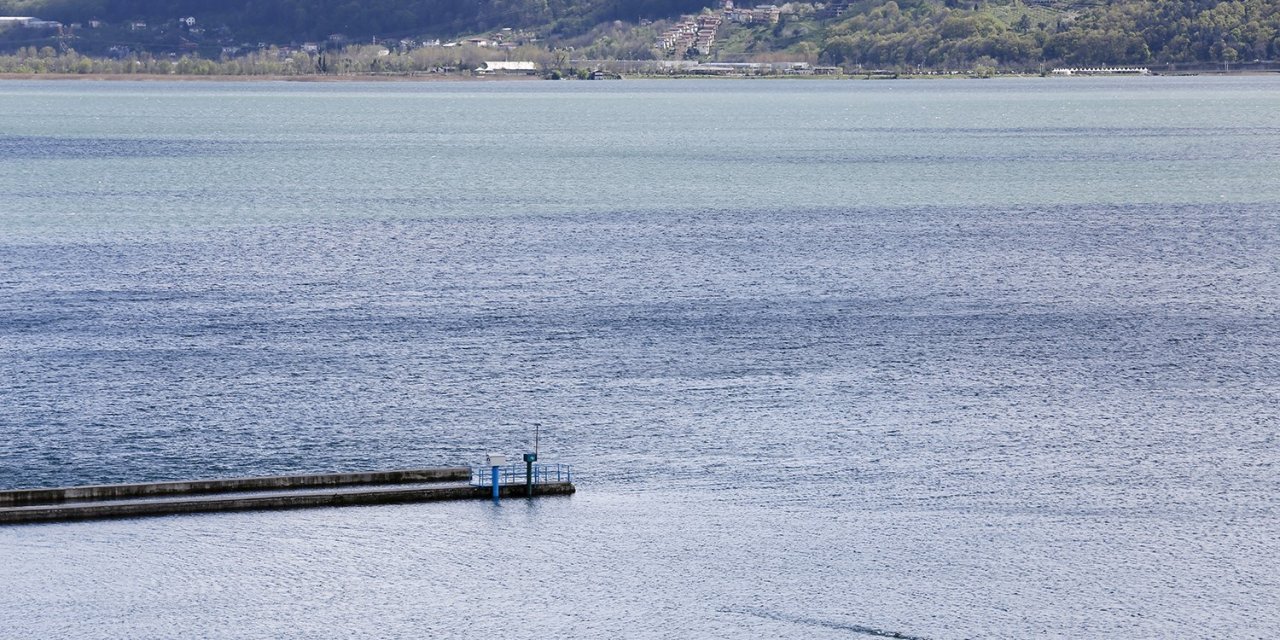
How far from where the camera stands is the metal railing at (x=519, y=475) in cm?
6050

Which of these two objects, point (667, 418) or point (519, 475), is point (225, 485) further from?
point (667, 418)

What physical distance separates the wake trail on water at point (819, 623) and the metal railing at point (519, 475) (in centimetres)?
1238

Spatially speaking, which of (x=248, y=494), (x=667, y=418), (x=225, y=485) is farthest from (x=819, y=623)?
(x=225, y=485)

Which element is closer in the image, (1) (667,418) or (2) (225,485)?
(2) (225,485)

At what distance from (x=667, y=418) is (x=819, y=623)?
21.2 m

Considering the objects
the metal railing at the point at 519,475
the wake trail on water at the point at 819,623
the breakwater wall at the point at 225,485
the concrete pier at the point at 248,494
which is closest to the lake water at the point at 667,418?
the wake trail on water at the point at 819,623

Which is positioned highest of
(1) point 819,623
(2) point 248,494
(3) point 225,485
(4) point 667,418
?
(4) point 667,418

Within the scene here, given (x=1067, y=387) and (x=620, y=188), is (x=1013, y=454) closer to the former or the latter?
(x=1067, y=387)

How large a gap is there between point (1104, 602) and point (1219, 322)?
41.9 metres

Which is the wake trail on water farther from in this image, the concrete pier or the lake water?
the concrete pier

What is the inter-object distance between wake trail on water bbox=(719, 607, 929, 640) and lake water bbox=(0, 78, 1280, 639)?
0.10 meters

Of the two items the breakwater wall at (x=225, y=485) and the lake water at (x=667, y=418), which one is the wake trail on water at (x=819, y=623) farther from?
the breakwater wall at (x=225, y=485)

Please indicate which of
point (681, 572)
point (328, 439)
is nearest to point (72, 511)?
point (328, 439)

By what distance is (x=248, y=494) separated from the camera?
5866cm
